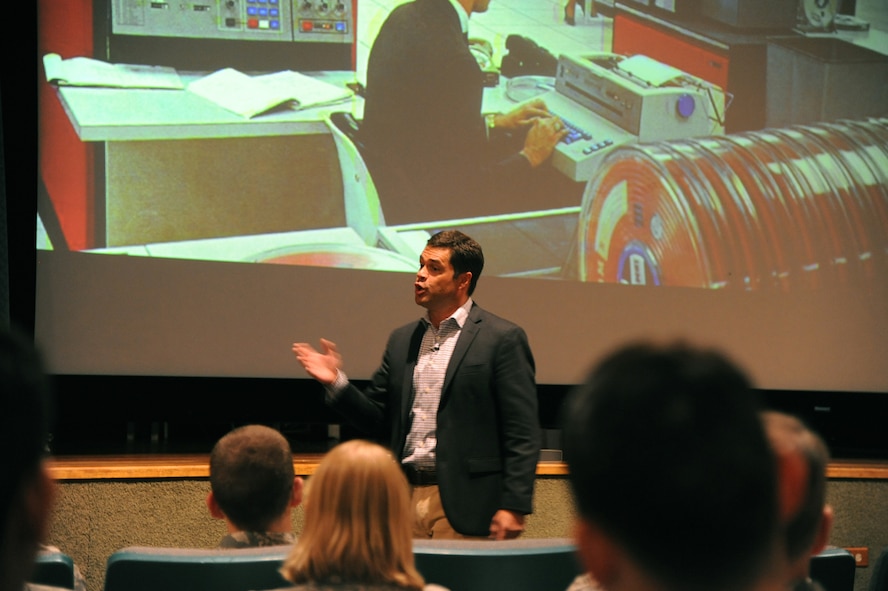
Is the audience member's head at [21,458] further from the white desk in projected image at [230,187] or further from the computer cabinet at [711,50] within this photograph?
the computer cabinet at [711,50]

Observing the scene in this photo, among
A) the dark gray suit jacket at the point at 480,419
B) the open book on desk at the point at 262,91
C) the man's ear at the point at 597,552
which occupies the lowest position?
the dark gray suit jacket at the point at 480,419

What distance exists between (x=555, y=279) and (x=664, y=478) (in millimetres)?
3711

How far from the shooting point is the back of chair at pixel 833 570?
1801 mm

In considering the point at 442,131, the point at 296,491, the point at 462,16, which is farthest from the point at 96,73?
the point at 296,491

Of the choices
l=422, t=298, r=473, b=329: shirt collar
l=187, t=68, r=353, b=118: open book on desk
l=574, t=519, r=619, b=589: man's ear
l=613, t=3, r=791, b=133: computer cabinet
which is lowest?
l=422, t=298, r=473, b=329: shirt collar

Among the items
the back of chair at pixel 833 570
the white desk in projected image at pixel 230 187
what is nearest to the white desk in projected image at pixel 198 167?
the white desk in projected image at pixel 230 187

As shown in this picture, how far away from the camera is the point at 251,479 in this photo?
6.04 ft

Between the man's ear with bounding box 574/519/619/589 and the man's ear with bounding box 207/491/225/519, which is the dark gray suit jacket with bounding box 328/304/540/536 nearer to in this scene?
the man's ear with bounding box 207/491/225/519

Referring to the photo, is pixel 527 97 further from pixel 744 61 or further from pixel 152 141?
pixel 152 141

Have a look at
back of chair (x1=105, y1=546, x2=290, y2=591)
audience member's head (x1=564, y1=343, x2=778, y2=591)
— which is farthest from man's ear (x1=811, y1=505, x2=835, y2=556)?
back of chair (x1=105, y1=546, x2=290, y2=591)

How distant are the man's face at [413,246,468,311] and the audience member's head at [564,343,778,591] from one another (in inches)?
89.8

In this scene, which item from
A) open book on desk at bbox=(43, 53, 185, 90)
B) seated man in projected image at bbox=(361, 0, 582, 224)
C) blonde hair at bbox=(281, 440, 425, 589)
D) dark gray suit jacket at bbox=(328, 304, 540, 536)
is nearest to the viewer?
blonde hair at bbox=(281, 440, 425, 589)

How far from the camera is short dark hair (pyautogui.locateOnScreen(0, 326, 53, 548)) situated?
2.13ft

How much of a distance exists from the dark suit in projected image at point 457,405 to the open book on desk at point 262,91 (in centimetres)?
129
